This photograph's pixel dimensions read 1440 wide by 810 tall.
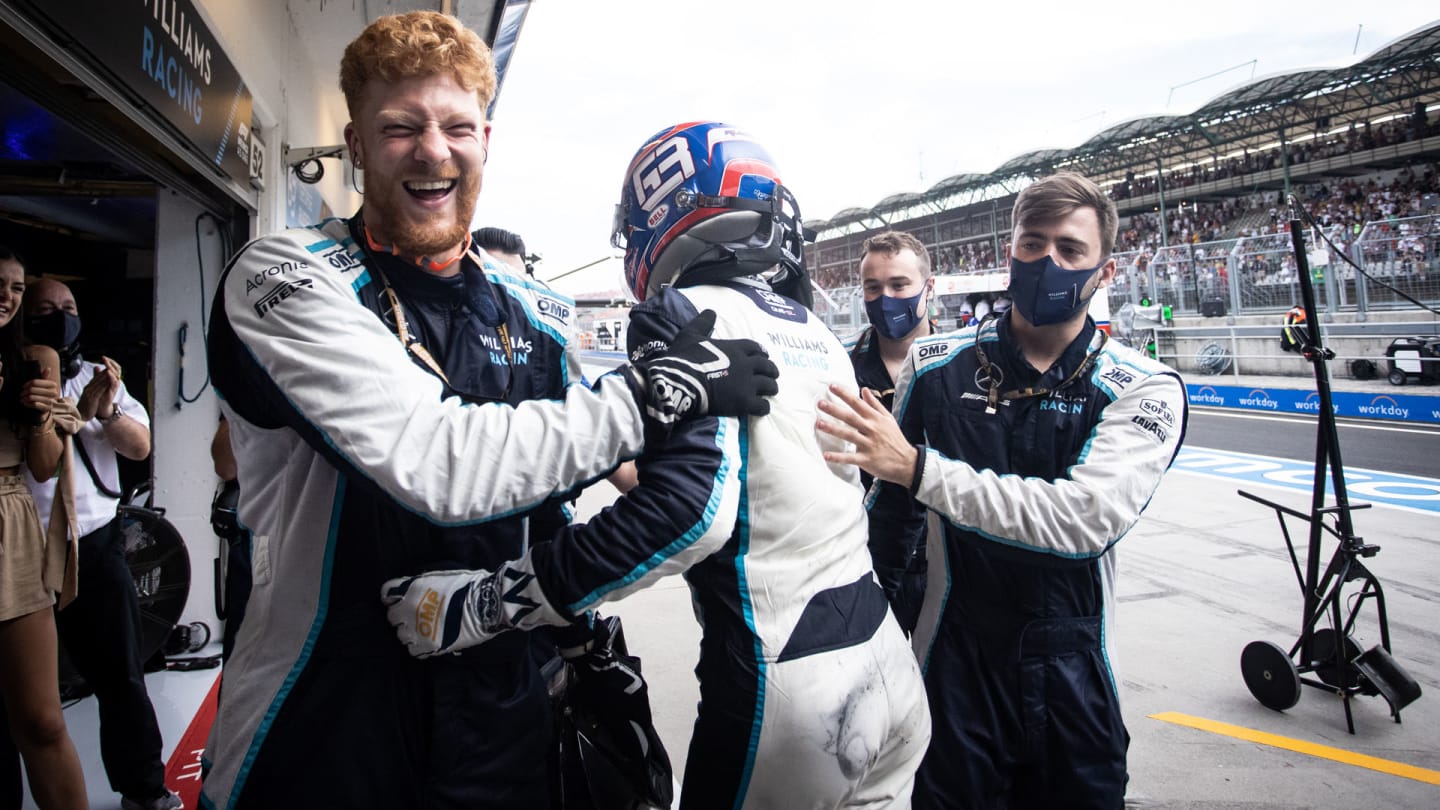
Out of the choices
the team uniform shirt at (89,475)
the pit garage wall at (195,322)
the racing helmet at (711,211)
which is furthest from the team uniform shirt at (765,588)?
the pit garage wall at (195,322)

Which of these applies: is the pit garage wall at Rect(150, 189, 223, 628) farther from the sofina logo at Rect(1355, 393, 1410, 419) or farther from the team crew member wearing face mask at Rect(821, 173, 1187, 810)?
the sofina logo at Rect(1355, 393, 1410, 419)

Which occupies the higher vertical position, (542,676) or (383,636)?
(383,636)

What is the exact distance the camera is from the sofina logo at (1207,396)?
14641 mm

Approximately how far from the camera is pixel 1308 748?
11.0 feet

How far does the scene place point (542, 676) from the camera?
64.1 inches

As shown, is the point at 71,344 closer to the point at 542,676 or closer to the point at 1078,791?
the point at 542,676

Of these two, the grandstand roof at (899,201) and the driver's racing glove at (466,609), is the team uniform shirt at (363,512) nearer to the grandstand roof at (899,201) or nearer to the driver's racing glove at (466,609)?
the driver's racing glove at (466,609)

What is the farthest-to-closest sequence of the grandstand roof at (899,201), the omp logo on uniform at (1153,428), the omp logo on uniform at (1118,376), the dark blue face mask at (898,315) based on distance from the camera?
the grandstand roof at (899,201), the dark blue face mask at (898,315), the omp logo on uniform at (1118,376), the omp logo on uniform at (1153,428)

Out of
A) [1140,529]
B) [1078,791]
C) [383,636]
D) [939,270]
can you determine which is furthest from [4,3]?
[939,270]

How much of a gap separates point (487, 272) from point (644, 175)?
0.47 metres

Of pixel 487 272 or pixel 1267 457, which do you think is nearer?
pixel 487 272

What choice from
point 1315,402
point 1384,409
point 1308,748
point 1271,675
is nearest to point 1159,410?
point 1308,748

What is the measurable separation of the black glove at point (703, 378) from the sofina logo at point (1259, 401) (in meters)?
15.3

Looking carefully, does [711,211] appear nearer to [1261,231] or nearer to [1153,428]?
[1153,428]
